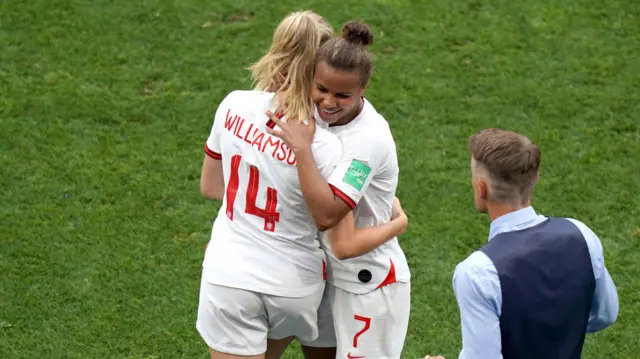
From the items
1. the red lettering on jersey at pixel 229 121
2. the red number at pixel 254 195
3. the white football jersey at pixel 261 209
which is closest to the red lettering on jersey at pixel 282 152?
the white football jersey at pixel 261 209

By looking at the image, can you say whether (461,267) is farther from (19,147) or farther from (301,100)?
(19,147)

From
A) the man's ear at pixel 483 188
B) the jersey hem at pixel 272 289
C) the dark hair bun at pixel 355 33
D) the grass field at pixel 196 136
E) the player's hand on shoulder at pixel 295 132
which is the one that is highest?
the dark hair bun at pixel 355 33

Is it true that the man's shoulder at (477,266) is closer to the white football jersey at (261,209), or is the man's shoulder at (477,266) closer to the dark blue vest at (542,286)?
the dark blue vest at (542,286)

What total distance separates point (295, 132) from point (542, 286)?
96 cm

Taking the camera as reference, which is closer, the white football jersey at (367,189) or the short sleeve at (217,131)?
the white football jersey at (367,189)

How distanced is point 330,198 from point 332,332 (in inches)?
30.9

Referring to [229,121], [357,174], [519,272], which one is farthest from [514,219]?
[229,121]

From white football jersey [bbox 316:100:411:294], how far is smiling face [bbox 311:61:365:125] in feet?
0.21

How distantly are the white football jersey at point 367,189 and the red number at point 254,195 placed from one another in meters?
0.22

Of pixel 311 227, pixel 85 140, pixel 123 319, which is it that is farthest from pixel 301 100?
pixel 85 140

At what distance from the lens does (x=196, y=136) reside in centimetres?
698

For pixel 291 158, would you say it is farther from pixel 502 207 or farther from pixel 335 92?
pixel 502 207

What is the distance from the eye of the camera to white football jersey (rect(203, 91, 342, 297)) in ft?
11.4

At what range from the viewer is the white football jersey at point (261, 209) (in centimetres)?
348
